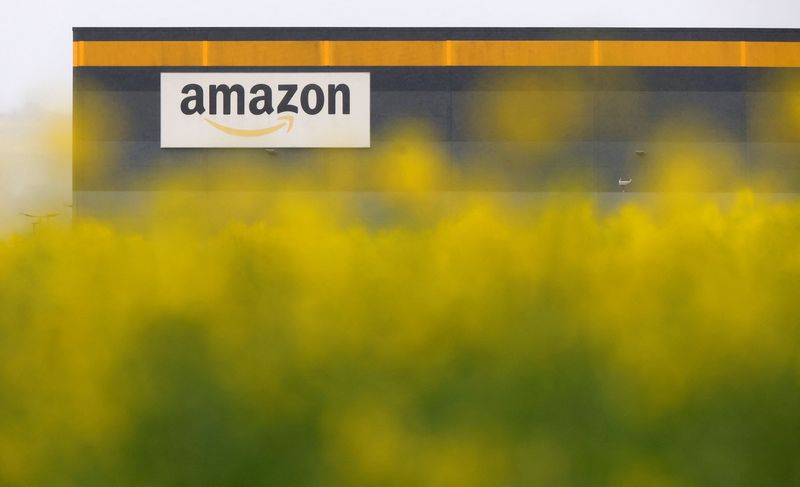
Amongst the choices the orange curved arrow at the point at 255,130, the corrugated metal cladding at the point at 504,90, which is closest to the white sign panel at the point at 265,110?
the orange curved arrow at the point at 255,130

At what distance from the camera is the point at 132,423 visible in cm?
268

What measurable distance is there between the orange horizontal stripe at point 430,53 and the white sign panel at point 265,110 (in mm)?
361

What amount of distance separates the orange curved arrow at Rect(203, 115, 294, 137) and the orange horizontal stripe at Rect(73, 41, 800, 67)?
48.6 inches

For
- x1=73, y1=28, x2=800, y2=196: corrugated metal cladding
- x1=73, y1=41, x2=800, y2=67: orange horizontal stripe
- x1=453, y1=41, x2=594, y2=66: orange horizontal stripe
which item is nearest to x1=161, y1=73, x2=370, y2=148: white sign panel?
x1=73, y1=28, x2=800, y2=196: corrugated metal cladding

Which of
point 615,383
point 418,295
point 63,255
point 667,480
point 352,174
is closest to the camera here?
point 667,480


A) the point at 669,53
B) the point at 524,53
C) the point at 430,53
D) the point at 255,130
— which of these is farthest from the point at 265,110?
the point at 669,53

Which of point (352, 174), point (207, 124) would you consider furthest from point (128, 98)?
point (352, 174)

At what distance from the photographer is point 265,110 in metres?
17.7

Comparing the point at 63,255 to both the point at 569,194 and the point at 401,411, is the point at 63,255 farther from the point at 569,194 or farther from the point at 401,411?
the point at 569,194

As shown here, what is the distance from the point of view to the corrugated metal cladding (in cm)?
1744

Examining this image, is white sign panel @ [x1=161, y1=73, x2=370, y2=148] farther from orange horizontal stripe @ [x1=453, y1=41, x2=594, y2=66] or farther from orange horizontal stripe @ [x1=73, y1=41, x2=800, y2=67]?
orange horizontal stripe @ [x1=453, y1=41, x2=594, y2=66]

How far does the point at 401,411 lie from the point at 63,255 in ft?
4.99

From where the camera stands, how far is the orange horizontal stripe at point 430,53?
689 inches

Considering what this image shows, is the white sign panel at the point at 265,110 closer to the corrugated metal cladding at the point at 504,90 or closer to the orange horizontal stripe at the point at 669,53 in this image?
the corrugated metal cladding at the point at 504,90
